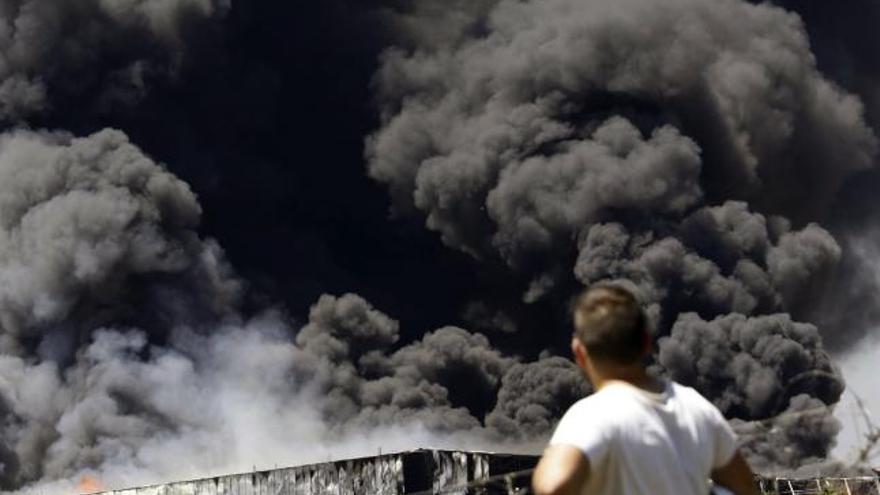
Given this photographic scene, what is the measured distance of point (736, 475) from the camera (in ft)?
19.0

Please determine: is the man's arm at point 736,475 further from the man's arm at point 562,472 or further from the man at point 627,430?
the man's arm at point 562,472

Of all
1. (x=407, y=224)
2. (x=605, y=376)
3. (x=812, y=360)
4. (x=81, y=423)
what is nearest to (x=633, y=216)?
(x=812, y=360)

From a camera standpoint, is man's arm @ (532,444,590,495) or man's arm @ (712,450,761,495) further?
man's arm @ (712,450,761,495)

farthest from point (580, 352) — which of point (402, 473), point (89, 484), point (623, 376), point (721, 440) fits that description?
point (89, 484)

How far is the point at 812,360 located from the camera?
4422 centimetres

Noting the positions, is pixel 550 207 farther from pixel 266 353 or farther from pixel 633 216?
pixel 266 353

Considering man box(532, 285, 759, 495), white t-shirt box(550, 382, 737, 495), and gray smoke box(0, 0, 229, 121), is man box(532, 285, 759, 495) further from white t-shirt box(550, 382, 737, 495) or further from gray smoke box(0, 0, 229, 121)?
gray smoke box(0, 0, 229, 121)

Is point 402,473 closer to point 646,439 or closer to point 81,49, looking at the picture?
point 646,439

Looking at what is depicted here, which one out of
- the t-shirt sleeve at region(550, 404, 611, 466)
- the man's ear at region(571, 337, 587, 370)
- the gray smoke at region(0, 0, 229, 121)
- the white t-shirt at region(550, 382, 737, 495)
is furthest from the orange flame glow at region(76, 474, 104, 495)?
the t-shirt sleeve at region(550, 404, 611, 466)

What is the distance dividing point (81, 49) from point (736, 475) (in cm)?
5065

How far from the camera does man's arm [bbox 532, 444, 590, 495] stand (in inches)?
208

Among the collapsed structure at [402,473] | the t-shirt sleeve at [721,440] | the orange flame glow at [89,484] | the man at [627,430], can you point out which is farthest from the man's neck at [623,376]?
the orange flame glow at [89,484]

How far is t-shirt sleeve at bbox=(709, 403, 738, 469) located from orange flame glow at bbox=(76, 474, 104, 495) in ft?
126

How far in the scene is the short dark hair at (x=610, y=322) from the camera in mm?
5523
